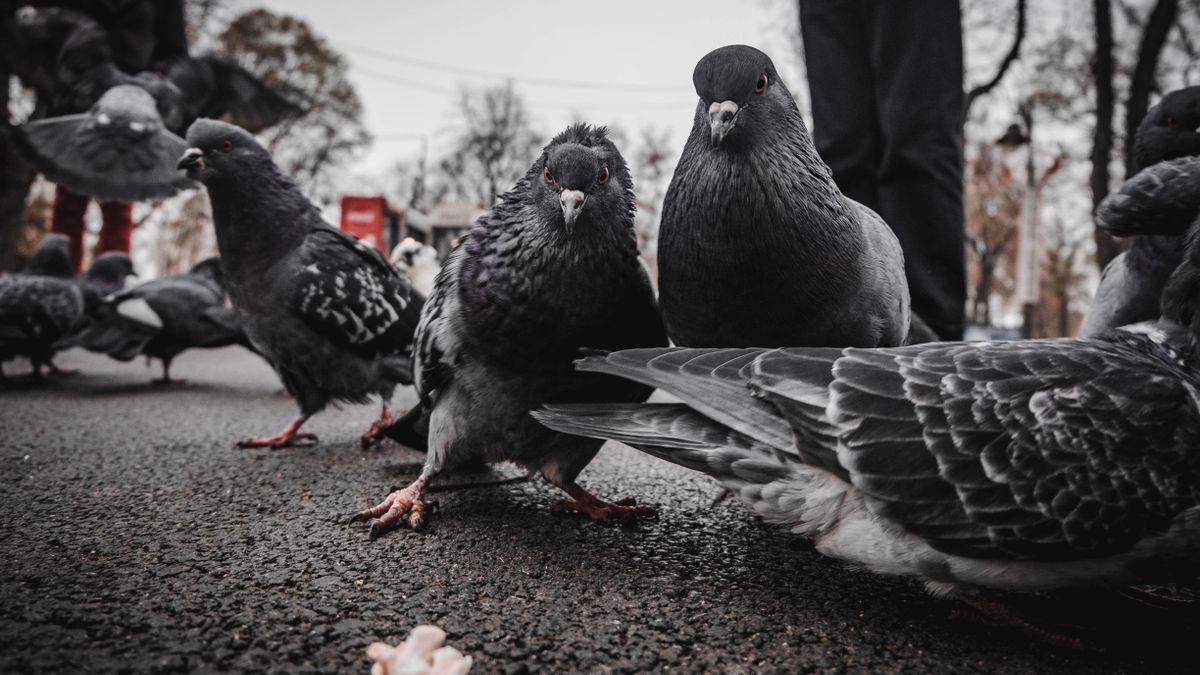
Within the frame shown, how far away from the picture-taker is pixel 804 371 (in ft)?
5.00

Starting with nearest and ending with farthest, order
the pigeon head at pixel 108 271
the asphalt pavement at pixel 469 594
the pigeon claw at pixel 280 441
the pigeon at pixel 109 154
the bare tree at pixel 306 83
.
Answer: the asphalt pavement at pixel 469 594 → the pigeon claw at pixel 280 441 → the pigeon at pixel 109 154 → the pigeon head at pixel 108 271 → the bare tree at pixel 306 83

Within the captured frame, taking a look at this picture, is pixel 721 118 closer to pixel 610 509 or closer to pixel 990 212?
pixel 610 509

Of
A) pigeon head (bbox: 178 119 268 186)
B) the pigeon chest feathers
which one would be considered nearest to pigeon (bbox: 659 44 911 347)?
the pigeon chest feathers

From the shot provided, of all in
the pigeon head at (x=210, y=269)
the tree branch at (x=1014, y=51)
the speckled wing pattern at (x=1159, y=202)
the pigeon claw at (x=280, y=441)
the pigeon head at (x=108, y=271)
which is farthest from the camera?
the tree branch at (x=1014, y=51)

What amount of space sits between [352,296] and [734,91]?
2.33m

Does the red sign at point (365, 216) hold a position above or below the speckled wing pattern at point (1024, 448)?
above

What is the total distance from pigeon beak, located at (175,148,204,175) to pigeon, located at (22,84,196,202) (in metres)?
2.76

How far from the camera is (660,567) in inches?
67.1

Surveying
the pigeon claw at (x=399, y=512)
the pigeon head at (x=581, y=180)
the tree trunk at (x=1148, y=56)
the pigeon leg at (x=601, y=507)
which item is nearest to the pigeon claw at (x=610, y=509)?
the pigeon leg at (x=601, y=507)

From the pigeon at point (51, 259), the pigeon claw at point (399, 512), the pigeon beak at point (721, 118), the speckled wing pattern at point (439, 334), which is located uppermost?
the pigeon beak at point (721, 118)

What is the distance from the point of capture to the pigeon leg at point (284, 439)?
3.28 meters

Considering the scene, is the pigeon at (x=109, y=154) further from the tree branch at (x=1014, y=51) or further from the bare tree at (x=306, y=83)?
the bare tree at (x=306, y=83)

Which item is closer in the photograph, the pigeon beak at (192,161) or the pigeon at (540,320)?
the pigeon at (540,320)

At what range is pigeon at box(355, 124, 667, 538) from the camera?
2.00 m
